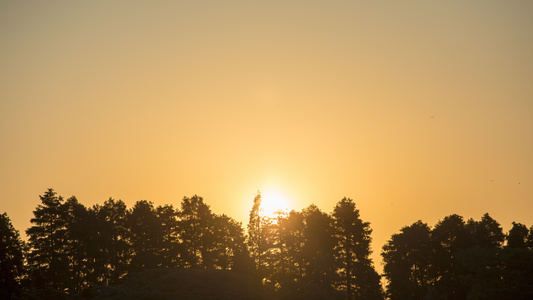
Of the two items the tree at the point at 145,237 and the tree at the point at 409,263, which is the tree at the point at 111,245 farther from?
the tree at the point at 409,263

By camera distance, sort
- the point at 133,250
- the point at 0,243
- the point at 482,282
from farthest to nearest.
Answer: the point at 133,250
the point at 0,243
the point at 482,282

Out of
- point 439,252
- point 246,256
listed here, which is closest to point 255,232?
point 246,256

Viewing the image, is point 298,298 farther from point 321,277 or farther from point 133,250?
point 133,250

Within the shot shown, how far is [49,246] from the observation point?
99.2m

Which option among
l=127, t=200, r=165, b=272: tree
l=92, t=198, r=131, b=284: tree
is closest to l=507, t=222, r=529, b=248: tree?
l=127, t=200, r=165, b=272: tree

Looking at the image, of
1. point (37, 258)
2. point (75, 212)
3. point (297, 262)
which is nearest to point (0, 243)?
point (37, 258)

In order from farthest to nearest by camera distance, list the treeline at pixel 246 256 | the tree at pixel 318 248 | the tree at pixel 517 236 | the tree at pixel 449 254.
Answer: the tree at pixel 318 248 → the tree at pixel 449 254 → the tree at pixel 517 236 → the treeline at pixel 246 256

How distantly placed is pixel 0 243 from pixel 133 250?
23.7m

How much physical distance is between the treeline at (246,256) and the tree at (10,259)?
187 mm

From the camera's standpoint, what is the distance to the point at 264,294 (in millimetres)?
92625

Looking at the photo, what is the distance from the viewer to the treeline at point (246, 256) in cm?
8981

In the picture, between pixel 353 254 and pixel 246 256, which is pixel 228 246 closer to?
pixel 246 256

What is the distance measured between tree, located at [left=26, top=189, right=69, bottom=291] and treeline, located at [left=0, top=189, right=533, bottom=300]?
153 millimetres

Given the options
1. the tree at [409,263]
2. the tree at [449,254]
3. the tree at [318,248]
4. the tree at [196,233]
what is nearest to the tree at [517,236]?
the tree at [449,254]
